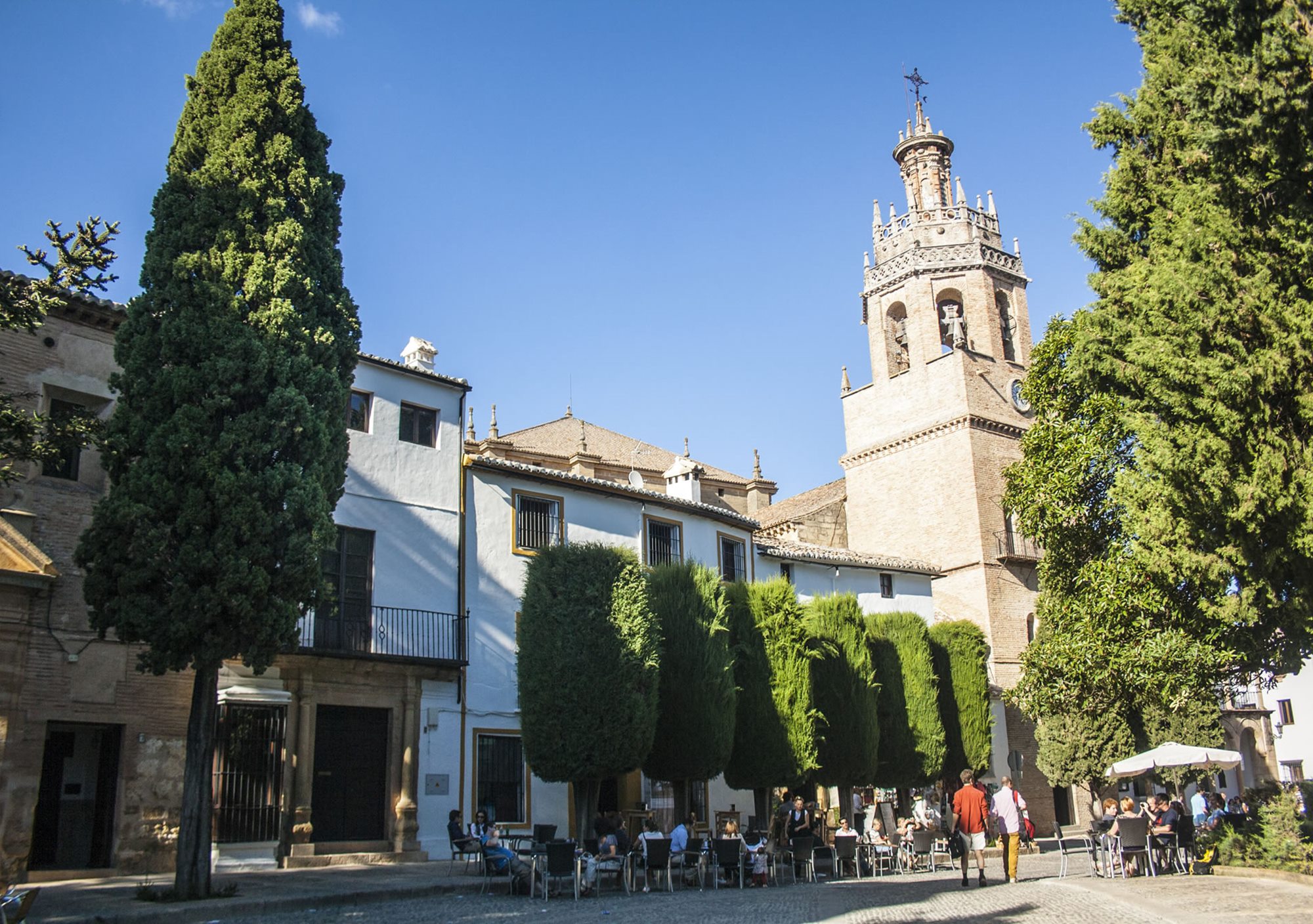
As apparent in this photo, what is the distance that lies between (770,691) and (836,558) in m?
10.7

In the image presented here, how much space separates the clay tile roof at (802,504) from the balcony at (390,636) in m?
22.9

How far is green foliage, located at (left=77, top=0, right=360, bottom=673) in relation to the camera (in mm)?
13133

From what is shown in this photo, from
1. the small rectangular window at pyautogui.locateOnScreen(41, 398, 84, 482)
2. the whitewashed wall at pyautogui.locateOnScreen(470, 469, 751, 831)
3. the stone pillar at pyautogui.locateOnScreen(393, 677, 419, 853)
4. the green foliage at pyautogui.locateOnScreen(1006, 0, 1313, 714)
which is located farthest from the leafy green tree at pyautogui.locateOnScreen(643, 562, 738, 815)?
the small rectangular window at pyautogui.locateOnScreen(41, 398, 84, 482)

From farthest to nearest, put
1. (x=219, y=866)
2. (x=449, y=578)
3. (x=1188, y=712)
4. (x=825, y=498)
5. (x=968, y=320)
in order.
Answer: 1. (x=825, y=498)
2. (x=968, y=320)
3. (x=1188, y=712)
4. (x=449, y=578)
5. (x=219, y=866)

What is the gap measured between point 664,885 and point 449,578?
25.7ft

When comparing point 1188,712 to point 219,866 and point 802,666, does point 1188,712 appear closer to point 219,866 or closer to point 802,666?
point 802,666

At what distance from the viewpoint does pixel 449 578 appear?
2230 cm

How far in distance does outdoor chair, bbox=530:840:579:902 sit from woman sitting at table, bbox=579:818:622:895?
0.46 m

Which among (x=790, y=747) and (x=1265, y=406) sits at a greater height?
(x=1265, y=406)

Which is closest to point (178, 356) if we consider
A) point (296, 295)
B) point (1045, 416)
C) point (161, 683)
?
point (296, 295)

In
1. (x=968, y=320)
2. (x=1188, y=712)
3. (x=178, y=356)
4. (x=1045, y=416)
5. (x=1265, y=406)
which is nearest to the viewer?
(x=1265, y=406)

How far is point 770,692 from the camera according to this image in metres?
22.7

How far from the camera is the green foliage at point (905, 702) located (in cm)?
2780

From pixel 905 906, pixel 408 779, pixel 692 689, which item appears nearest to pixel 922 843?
pixel 692 689
